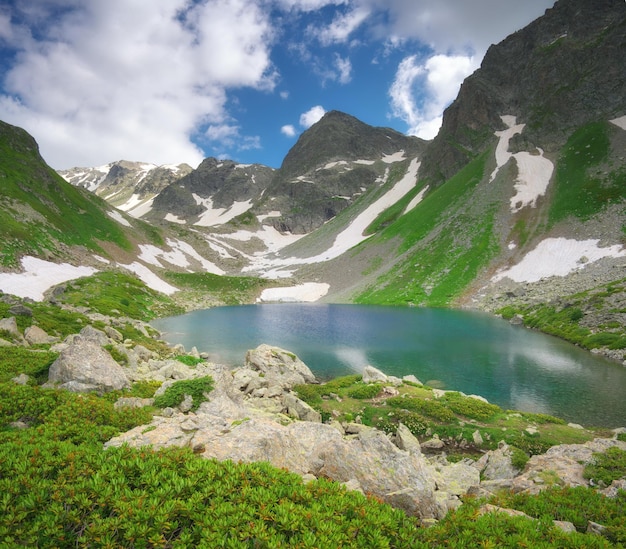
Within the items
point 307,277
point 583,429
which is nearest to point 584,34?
point 307,277

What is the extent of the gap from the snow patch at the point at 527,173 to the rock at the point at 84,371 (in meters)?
122

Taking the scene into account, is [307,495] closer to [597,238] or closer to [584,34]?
[597,238]

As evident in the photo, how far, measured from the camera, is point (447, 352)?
143 feet

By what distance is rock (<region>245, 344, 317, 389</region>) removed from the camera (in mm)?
29289

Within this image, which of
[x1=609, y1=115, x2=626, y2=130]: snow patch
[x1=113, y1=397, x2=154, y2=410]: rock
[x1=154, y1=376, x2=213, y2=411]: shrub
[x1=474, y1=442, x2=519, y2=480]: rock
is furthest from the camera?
[x1=609, y1=115, x2=626, y2=130]: snow patch

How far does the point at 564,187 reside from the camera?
4171 inches

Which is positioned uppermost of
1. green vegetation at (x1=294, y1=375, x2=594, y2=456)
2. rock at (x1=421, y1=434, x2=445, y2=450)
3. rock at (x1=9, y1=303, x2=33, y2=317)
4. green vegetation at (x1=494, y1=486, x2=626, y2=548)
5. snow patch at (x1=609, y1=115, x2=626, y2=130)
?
snow patch at (x1=609, y1=115, x2=626, y2=130)

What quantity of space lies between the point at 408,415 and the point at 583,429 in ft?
36.7

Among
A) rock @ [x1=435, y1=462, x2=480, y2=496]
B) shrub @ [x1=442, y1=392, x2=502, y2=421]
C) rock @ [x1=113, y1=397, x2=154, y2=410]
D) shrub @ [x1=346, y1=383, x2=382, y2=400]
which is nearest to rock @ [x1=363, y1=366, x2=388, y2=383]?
A: shrub @ [x1=346, y1=383, x2=382, y2=400]

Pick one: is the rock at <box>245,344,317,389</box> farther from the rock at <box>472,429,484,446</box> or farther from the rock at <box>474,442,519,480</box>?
the rock at <box>474,442,519,480</box>

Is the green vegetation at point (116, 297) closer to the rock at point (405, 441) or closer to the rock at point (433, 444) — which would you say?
the rock at point (405, 441)

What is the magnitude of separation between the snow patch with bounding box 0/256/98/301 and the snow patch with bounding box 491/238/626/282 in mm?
101879

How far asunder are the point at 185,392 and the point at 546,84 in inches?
7621

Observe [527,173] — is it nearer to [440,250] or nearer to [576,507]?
[440,250]
